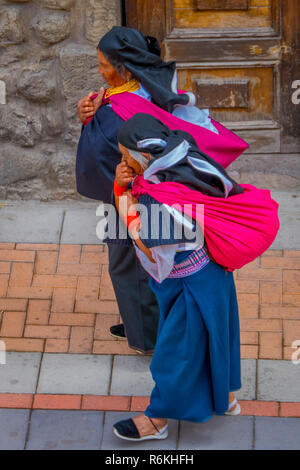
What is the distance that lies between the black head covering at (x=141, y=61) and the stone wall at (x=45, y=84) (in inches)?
63.5

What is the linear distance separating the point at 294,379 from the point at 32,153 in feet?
8.79

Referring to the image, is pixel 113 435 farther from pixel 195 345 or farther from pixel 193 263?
pixel 193 263

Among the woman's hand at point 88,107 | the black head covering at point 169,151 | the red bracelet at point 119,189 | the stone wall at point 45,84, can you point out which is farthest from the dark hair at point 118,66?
the stone wall at point 45,84

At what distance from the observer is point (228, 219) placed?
3.50 metres

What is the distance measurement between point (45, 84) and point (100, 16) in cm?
62

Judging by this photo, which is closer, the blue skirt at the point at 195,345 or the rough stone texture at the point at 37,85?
the blue skirt at the point at 195,345

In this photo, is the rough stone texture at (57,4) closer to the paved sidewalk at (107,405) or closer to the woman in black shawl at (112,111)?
the woman in black shawl at (112,111)

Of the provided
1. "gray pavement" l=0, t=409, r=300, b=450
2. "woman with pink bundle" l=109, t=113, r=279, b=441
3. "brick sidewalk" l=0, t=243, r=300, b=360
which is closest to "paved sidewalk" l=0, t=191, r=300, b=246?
"brick sidewalk" l=0, t=243, r=300, b=360

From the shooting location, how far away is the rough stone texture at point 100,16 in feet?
18.0

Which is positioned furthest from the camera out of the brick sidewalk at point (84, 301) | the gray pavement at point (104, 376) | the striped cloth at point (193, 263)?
the brick sidewalk at point (84, 301)

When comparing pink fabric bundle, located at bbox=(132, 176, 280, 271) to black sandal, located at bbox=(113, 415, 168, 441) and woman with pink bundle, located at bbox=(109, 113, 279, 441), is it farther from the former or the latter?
black sandal, located at bbox=(113, 415, 168, 441)
